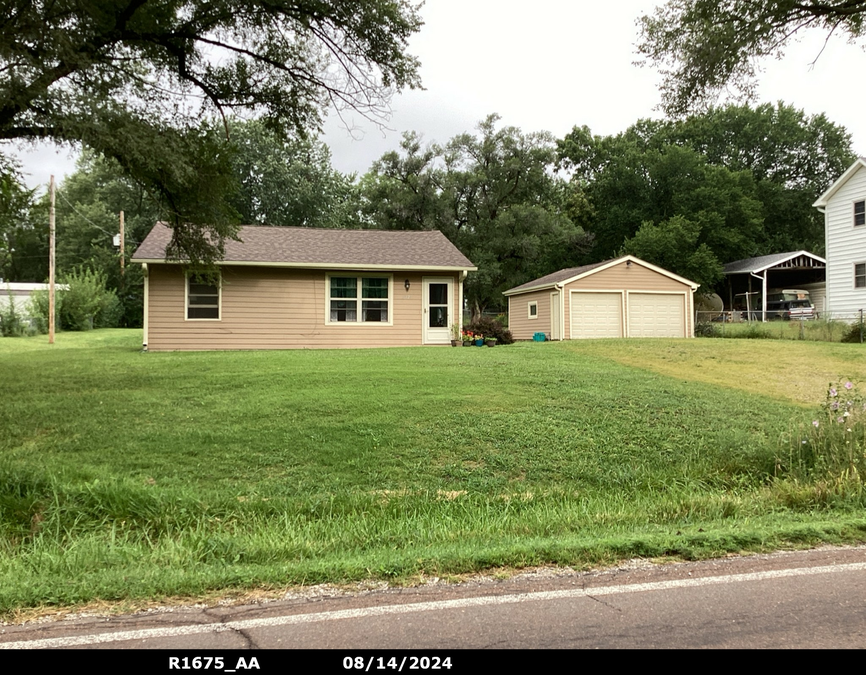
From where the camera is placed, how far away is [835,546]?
4.30 m

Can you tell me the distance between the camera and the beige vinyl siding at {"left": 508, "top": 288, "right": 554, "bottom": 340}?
24359mm

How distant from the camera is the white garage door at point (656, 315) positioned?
77.6 ft

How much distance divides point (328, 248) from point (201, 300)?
4349 millimetres

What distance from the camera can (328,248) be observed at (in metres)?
19.8

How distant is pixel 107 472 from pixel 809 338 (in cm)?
2182

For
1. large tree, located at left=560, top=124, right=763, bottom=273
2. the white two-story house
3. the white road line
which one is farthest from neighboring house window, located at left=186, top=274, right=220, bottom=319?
large tree, located at left=560, top=124, right=763, bottom=273

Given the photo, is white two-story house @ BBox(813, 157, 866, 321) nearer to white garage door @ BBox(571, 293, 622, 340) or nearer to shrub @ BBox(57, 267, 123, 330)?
white garage door @ BBox(571, 293, 622, 340)

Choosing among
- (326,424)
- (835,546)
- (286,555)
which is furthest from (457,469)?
(835,546)

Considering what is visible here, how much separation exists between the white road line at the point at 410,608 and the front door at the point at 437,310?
15.8 metres

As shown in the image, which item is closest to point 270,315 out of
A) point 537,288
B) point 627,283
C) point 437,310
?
point 437,310

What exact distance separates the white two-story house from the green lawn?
15.3 metres

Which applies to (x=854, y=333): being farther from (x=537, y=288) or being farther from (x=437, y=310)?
(x=437, y=310)

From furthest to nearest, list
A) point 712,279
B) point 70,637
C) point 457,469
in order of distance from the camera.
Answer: point 712,279 < point 457,469 < point 70,637
